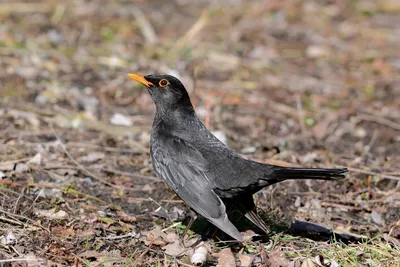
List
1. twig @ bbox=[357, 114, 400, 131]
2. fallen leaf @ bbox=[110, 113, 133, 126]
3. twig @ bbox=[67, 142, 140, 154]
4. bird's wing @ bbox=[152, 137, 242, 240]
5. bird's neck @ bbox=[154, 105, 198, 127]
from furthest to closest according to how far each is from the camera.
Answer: twig @ bbox=[357, 114, 400, 131]
fallen leaf @ bbox=[110, 113, 133, 126]
twig @ bbox=[67, 142, 140, 154]
bird's neck @ bbox=[154, 105, 198, 127]
bird's wing @ bbox=[152, 137, 242, 240]

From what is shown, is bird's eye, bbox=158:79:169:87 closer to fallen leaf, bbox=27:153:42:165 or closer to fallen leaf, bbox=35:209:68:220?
fallen leaf, bbox=35:209:68:220

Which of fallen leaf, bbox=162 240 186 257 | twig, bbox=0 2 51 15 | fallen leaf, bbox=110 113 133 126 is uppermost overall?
twig, bbox=0 2 51 15

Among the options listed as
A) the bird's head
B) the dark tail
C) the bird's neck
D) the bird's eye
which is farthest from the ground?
the bird's eye

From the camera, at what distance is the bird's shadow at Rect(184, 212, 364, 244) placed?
17.6 feet

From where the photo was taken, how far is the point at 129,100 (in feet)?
28.5

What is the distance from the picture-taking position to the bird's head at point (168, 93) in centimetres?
574

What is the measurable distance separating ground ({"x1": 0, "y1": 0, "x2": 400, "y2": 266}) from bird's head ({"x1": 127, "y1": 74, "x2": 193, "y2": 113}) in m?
0.84

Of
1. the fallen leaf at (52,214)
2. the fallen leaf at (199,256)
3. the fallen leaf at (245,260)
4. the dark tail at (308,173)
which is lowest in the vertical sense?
the fallen leaf at (245,260)

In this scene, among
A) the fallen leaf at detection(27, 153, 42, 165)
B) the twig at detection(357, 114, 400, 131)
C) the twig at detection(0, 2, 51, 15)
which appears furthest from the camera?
the twig at detection(0, 2, 51, 15)

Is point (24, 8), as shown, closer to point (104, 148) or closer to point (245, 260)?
point (104, 148)

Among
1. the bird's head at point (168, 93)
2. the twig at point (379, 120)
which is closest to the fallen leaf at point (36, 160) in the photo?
the bird's head at point (168, 93)

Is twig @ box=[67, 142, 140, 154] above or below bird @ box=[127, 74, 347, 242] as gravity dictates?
below

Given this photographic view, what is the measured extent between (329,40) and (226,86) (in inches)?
109

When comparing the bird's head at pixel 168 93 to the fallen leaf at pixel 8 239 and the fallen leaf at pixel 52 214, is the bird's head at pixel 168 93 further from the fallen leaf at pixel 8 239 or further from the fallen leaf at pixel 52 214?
the fallen leaf at pixel 8 239
